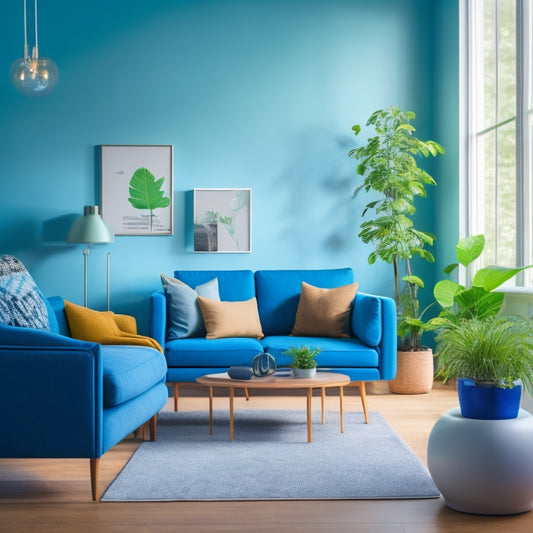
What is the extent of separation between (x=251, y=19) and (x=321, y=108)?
91 centimetres

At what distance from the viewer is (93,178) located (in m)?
5.69

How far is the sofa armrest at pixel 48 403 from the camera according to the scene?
279cm

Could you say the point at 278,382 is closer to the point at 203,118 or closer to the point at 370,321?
the point at 370,321

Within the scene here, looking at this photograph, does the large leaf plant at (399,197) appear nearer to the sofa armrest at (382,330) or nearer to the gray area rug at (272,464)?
the sofa armrest at (382,330)

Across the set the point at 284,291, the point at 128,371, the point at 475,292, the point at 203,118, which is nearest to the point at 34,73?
the point at 203,118

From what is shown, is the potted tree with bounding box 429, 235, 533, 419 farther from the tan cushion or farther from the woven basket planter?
the woven basket planter

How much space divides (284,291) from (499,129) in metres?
1.90

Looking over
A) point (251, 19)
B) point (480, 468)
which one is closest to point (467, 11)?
point (251, 19)

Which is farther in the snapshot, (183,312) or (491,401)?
(183,312)

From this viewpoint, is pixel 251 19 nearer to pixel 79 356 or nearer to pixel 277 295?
pixel 277 295

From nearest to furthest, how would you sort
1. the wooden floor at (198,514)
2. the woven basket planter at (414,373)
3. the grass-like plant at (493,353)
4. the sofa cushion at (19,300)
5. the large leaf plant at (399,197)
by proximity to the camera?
the wooden floor at (198,514) < the grass-like plant at (493,353) < the sofa cushion at (19,300) < the woven basket planter at (414,373) < the large leaf plant at (399,197)

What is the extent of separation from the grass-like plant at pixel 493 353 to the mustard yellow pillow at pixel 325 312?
2255mm

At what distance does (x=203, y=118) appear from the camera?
5750 mm

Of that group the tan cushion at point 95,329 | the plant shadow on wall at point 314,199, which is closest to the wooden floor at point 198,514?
the tan cushion at point 95,329
